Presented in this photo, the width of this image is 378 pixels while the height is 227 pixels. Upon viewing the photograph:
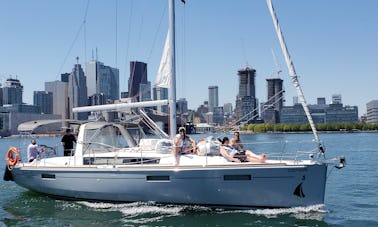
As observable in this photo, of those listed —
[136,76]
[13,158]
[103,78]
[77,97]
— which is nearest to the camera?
[13,158]

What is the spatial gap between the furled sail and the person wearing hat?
2.46 meters

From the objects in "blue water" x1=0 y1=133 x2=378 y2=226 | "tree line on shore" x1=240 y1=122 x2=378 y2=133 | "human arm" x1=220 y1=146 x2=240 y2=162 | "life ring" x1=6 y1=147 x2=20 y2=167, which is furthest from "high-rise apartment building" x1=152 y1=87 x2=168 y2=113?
"tree line on shore" x1=240 y1=122 x2=378 y2=133

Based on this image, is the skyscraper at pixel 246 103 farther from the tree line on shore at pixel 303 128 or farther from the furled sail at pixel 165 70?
the tree line on shore at pixel 303 128

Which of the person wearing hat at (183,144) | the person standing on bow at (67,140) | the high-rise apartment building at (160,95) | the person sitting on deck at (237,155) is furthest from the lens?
the person standing on bow at (67,140)

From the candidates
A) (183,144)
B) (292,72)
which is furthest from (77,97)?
(292,72)

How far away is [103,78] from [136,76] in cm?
1080

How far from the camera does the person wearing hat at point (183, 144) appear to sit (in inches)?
584

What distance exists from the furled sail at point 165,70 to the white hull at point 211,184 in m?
3.82

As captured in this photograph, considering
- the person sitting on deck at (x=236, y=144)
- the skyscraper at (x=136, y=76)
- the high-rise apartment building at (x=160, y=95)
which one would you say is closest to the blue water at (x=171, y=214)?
the person sitting on deck at (x=236, y=144)

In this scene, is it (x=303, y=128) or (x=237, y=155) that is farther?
(x=303, y=128)

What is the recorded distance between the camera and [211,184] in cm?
1384

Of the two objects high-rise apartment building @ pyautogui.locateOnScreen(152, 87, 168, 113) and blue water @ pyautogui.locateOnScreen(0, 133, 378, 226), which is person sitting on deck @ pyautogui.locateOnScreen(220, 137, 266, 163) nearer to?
blue water @ pyautogui.locateOnScreen(0, 133, 378, 226)

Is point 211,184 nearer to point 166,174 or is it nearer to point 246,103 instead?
point 166,174

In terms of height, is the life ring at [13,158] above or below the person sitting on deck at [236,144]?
below
